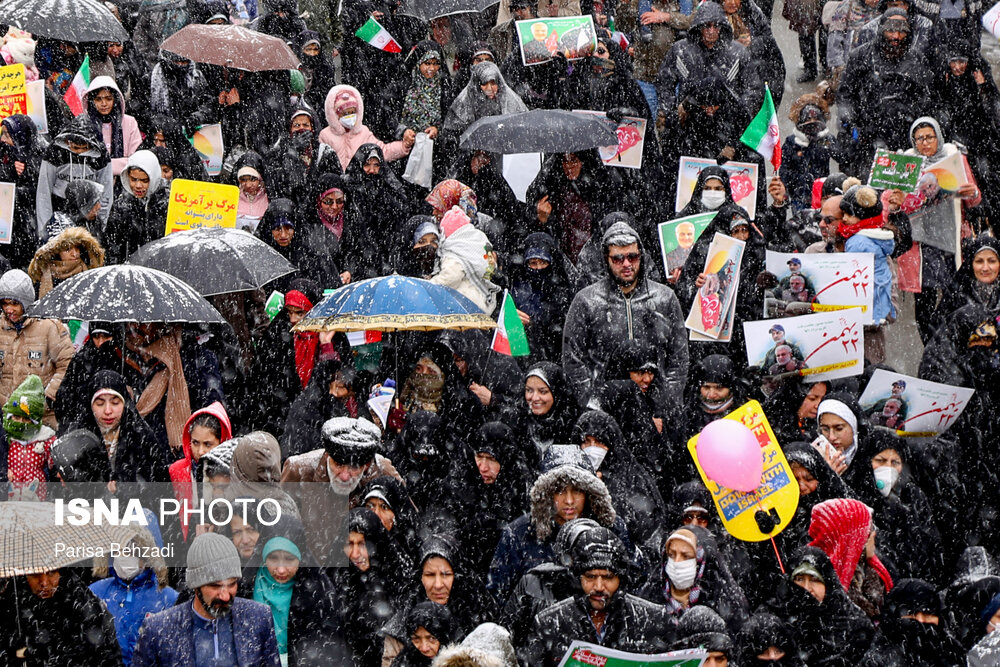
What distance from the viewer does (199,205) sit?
11.5m

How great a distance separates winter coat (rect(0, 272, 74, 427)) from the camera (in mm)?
10047

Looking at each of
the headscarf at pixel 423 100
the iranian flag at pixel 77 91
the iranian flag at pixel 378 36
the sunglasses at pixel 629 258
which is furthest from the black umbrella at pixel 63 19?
the sunglasses at pixel 629 258

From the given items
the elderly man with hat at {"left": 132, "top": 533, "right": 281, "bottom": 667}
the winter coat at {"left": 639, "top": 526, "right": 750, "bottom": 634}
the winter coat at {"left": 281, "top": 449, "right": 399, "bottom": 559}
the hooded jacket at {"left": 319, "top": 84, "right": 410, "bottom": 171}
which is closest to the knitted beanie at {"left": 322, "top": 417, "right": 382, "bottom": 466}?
the winter coat at {"left": 281, "top": 449, "right": 399, "bottom": 559}

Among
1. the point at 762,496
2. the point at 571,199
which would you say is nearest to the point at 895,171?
the point at 571,199

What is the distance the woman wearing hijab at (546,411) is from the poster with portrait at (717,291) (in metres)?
1.48

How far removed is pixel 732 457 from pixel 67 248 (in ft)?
15.9

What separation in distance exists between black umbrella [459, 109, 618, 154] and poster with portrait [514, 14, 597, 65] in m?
1.32

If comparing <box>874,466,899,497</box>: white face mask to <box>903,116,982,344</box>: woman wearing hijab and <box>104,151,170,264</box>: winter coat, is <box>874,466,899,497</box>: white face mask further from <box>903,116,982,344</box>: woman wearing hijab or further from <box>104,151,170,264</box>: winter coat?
<box>104,151,170,264</box>: winter coat

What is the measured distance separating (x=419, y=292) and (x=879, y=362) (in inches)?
141

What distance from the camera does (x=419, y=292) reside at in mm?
Answer: 9688

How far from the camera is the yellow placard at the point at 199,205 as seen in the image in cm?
1150

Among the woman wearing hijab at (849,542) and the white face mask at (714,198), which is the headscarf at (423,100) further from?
the woman wearing hijab at (849,542)

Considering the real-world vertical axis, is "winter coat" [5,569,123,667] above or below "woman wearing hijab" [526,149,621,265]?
below

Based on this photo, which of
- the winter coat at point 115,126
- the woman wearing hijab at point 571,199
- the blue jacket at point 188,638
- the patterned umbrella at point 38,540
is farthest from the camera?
the winter coat at point 115,126
